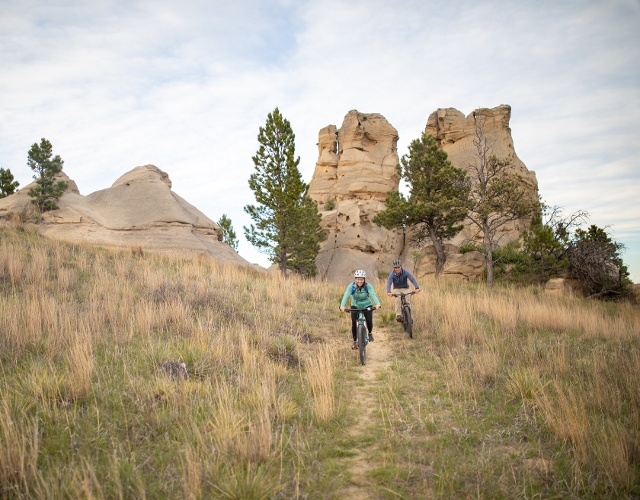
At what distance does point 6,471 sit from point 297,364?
15.1ft

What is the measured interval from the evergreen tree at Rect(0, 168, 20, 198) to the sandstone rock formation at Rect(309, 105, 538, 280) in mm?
29708

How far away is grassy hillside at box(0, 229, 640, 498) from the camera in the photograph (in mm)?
3430

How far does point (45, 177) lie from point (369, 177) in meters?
32.4

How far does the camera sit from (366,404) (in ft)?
18.7

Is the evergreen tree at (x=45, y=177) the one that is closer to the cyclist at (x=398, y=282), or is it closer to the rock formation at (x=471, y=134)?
the cyclist at (x=398, y=282)

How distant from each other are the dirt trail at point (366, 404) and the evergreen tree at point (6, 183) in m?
39.3

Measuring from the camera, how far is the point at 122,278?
11.7 metres

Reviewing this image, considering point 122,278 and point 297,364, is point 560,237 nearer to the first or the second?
point 297,364

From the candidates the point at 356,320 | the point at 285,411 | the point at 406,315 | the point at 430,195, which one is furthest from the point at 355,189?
the point at 285,411

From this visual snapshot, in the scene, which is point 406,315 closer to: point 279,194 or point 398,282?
point 398,282

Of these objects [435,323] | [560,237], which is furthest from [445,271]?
[435,323]

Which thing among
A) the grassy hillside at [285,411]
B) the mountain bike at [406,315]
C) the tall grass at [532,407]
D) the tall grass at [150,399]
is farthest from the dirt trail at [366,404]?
the mountain bike at [406,315]

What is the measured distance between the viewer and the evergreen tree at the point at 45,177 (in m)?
25.8

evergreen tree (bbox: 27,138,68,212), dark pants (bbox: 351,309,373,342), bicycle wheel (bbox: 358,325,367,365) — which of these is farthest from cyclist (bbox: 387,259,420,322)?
evergreen tree (bbox: 27,138,68,212)
